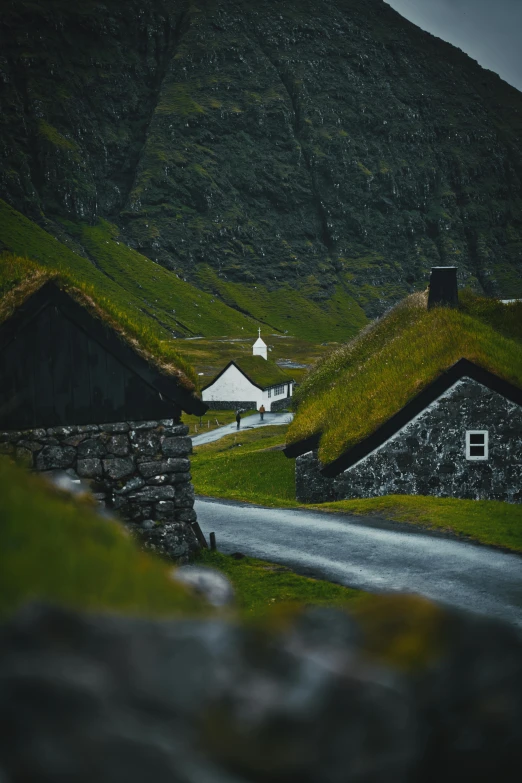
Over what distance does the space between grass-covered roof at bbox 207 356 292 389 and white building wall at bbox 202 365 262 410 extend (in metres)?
0.73

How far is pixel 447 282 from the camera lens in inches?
1061

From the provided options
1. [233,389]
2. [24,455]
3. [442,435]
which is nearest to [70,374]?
[24,455]

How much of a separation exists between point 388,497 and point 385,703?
1697cm

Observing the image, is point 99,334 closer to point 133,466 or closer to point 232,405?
point 133,466

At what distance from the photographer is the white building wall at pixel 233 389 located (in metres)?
95.4

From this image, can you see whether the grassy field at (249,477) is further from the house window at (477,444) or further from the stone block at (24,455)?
the stone block at (24,455)

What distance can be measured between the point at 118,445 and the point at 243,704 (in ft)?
32.6

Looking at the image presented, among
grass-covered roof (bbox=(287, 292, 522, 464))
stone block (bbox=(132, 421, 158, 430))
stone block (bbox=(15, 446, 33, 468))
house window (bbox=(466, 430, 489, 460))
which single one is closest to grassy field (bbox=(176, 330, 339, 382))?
grass-covered roof (bbox=(287, 292, 522, 464))

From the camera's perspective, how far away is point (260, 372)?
99750mm

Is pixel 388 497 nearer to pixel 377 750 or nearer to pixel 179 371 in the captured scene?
pixel 179 371

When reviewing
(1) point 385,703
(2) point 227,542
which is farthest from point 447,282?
(1) point 385,703

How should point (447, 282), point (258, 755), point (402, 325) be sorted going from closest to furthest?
1. point (258, 755)
2. point (447, 282)
3. point (402, 325)

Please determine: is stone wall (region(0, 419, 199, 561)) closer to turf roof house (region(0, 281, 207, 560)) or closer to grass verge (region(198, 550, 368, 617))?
turf roof house (region(0, 281, 207, 560))

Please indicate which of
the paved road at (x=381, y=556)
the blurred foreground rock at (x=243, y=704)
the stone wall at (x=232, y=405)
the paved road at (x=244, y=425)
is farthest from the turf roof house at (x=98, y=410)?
the stone wall at (x=232, y=405)
